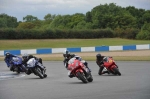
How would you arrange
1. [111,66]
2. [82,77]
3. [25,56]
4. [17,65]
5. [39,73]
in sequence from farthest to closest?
[17,65], [25,56], [111,66], [39,73], [82,77]

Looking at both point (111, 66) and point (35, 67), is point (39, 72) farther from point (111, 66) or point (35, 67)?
point (111, 66)

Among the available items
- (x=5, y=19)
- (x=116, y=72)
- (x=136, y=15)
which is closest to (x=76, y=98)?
(x=136, y=15)

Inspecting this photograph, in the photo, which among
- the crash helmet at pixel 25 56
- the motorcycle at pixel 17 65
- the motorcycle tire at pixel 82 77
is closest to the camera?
the motorcycle tire at pixel 82 77

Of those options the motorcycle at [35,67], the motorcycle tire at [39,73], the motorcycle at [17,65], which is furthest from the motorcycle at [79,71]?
the motorcycle at [17,65]

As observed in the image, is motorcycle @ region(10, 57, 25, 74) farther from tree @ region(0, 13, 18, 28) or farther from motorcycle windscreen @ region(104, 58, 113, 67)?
tree @ region(0, 13, 18, 28)

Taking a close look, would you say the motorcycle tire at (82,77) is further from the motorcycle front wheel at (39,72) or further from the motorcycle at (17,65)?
the motorcycle at (17,65)

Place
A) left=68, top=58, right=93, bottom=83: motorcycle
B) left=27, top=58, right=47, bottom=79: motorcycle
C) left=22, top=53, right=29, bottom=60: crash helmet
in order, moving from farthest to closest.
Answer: left=22, top=53, right=29, bottom=60: crash helmet
left=27, top=58, right=47, bottom=79: motorcycle
left=68, top=58, right=93, bottom=83: motorcycle

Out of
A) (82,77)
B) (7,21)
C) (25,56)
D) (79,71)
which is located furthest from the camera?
(25,56)

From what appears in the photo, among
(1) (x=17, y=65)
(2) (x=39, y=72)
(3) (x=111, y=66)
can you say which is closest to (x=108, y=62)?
(3) (x=111, y=66)

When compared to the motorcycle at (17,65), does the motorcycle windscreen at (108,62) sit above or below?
above

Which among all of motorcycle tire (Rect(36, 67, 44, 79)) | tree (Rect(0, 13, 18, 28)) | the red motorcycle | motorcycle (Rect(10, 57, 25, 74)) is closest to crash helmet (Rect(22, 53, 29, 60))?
motorcycle (Rect(10, 57, 25, 74))

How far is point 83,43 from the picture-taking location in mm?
30875

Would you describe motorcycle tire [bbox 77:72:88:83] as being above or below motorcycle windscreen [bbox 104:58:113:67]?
below

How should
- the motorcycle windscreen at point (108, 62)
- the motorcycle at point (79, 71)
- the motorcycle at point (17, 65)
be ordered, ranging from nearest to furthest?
the motorcycle at point (79, 71) → the motorcycle windscreen at point (108, 62) → the motorcycle at point (17, 65)
